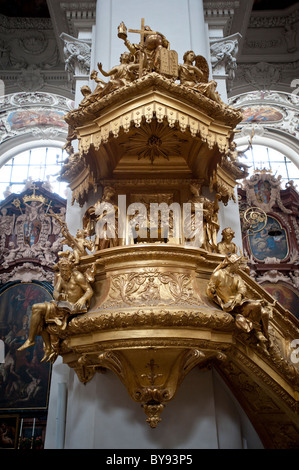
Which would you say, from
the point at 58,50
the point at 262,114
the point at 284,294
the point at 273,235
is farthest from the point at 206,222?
the point at 58,50

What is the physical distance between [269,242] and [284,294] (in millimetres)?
1316

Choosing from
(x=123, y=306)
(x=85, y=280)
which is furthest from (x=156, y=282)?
(x=85, y=280)

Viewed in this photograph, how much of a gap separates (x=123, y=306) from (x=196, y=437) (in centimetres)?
164

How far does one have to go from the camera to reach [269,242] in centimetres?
991

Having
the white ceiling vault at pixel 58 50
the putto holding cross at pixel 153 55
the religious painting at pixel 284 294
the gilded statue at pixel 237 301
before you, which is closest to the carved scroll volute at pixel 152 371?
the gilded statue at pixel 237 301

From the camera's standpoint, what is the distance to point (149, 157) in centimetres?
485

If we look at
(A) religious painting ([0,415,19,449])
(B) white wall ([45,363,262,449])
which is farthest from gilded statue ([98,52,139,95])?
(A) religious painting ([0,415,19,449])

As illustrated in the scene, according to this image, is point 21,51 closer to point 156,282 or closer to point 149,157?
point 149,157

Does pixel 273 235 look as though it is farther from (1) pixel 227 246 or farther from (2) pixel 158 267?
(2) pixel 158 267

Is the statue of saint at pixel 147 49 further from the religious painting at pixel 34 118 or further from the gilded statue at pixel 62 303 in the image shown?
the religious painting at pixel 34 118

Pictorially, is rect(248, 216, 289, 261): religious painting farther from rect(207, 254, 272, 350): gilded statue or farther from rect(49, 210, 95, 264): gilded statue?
rect(49, 210, 95, 264): gilded statue

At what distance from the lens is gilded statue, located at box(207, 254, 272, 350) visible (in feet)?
12.3

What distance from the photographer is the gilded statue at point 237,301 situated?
374 cm

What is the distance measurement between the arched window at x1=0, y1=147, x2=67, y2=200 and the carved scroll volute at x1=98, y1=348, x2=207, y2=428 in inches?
295
